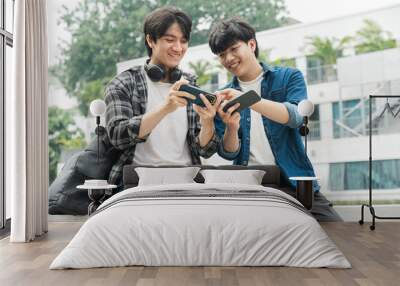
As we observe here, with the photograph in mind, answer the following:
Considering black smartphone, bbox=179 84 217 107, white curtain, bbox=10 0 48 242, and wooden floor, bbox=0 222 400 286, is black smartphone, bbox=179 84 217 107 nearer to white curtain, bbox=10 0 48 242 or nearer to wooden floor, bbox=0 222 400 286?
white curtain, bbox=10 0 48 242

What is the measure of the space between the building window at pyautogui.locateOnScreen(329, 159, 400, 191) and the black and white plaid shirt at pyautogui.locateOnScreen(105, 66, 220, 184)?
165 centimetres

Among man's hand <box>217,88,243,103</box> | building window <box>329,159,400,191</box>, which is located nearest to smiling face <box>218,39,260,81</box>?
man's hand <box>217,88,243,103</box>

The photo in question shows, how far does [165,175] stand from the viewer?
6047 mm

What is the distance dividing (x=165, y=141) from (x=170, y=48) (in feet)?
3.52

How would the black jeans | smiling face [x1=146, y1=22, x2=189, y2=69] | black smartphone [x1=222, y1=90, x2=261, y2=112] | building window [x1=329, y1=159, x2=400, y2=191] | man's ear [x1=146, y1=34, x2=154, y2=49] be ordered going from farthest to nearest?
building window [x1=329, y1=159, x2=400, y2=191] → man's ear [x1=146, y1=34, x2=154, y2=49] → smiling face [x1=146, y1=22, x2=189, y2=69] → the black jeans → black smartphone [x1=222, y1=90, x2=261, y2=112]

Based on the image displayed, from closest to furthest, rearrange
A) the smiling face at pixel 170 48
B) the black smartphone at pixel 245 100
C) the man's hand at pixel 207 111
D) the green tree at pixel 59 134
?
the man's hand at pixel 207 111 < the black smartphone at pixel 245 100 < the smiling face at pixel 170 48 < the green tree at pixel 59 134

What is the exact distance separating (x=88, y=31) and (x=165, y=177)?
2.47 metres

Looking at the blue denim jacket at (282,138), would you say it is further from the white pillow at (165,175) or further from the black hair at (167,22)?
the black hair at (167,22)

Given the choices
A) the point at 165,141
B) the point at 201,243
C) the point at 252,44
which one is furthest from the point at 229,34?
the point at 201,243

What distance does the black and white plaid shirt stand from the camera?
642cm

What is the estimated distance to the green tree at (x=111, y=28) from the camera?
690cm

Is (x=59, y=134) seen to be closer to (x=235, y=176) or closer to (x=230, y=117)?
(x=230, y=117)

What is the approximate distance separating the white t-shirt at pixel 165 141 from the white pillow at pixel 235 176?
43 cm

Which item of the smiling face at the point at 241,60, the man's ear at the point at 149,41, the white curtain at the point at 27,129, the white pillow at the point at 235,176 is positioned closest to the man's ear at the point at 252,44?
the smiling face at the point at 241,60
